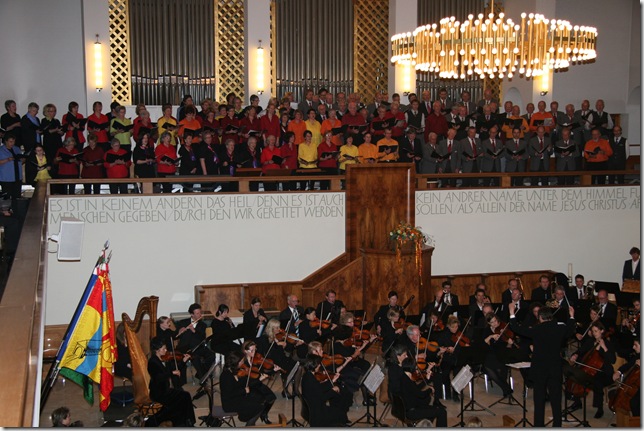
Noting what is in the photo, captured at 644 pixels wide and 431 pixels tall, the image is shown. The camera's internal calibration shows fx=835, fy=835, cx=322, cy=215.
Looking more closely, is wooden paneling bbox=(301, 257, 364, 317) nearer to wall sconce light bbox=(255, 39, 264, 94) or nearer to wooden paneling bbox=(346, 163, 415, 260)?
wooden paneling bbox=(346, 163, 415, 260)

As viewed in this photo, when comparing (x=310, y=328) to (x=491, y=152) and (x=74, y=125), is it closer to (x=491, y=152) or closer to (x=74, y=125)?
(x=491, y=152)

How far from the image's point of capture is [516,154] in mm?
14406

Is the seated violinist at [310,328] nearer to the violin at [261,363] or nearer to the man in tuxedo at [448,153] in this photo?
the violin at [261,363]

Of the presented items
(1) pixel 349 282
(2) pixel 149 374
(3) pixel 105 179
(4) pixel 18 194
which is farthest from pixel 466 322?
(4) pixel 18 194

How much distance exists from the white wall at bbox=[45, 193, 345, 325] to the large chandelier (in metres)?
3.13

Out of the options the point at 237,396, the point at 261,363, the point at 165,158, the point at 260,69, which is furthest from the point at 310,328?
the point at 260,69

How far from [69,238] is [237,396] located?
2.41m

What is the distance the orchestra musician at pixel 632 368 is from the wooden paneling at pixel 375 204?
4486 mm

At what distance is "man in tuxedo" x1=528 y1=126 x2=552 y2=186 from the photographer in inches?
572

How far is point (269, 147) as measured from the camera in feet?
43.4

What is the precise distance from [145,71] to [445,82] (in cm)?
629

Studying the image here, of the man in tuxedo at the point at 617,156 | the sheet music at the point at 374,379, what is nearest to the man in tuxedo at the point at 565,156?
the man in tuxedo at the point at 617,156

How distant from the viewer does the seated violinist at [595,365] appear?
931cm

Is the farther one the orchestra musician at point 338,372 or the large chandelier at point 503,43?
the large chandelier at point 503,43
